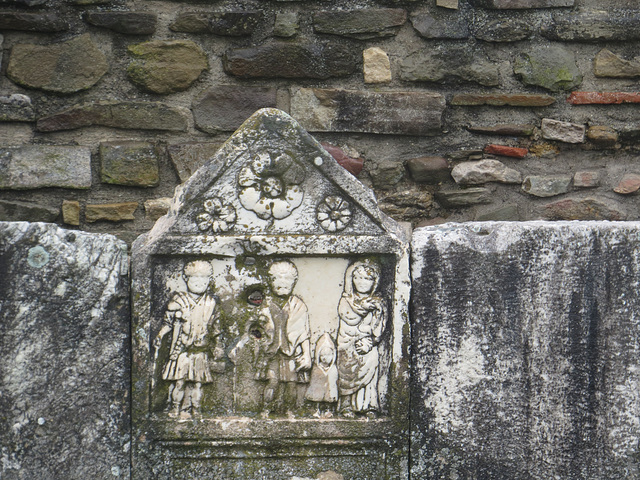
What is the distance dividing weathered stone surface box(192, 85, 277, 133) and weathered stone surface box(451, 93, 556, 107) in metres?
0.73

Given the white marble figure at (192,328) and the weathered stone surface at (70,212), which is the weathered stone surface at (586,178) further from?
the weathered stone surface at (70,212)

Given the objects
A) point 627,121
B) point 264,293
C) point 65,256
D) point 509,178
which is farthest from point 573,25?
point 65,256

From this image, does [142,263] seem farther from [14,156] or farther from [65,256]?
[14,156]

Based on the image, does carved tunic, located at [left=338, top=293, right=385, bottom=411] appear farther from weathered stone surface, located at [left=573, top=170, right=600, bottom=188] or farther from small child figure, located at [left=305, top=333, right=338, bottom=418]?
weathered stone surface, located at [left=573, top=170, right=600, bottom=188]

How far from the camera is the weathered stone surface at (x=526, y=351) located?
1978 mm

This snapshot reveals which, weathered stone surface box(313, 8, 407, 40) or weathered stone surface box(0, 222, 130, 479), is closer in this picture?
weathered stone surface box(0, 222, 130, 479)

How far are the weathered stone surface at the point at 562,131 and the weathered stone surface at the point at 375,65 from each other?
65cm

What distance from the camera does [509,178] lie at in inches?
106

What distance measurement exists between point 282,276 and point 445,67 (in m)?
1.18

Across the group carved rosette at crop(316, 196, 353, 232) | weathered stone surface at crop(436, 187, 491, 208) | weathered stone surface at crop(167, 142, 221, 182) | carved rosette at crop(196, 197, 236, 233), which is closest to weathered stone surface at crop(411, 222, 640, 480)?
carved rosette at crop(316, 196, 353, 232)

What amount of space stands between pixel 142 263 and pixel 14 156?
0.94 metres

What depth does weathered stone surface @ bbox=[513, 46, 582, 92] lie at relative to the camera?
264 cm

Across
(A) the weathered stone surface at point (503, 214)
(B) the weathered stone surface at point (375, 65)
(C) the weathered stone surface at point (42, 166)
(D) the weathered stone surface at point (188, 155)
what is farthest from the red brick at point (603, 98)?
(C) the weathered stone surface at point (42, 166)

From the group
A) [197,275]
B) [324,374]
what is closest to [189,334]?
[197,275]
